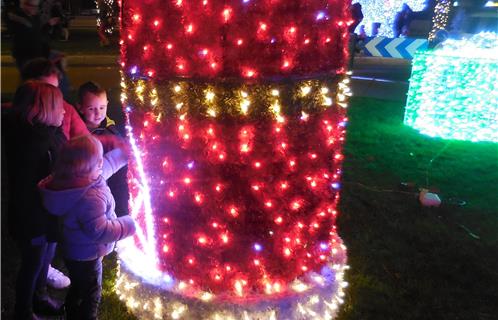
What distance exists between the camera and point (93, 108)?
368cm

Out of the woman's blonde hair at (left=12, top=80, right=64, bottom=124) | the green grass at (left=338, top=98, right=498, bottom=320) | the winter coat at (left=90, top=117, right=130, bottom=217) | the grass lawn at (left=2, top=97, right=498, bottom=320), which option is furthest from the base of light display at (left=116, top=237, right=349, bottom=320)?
the woman's blonde hair at (left=12, top=80, right=64, bottom=124)

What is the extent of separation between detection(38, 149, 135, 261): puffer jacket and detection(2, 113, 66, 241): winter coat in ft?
0.54

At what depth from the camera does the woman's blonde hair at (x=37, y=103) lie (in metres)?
2.90

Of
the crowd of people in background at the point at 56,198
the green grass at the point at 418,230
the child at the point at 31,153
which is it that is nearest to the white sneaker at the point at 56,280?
the crowd of people in background at the point at 56,198

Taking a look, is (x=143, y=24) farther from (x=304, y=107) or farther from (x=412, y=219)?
(x=412, y=219)

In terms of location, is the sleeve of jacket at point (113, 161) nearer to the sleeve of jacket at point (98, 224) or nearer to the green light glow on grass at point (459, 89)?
the sleeve of jacket at point (98, 224)

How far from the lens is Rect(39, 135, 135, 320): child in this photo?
8.75 feet

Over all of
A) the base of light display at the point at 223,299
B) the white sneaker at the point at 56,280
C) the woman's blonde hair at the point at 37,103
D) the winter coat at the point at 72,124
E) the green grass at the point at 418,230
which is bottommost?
the green grass at the point at 418,230

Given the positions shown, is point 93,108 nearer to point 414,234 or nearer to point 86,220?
point 86,220

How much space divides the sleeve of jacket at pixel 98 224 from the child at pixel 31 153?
0.42 m

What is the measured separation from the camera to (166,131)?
2994 mm

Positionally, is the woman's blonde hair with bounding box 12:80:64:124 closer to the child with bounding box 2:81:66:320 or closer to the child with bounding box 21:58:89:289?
the child with bounding box 2:81:66:320

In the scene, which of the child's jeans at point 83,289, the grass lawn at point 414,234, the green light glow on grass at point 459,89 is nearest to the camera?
the child's jeans at point 83,289

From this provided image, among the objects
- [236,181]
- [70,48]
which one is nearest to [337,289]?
[236,181]
